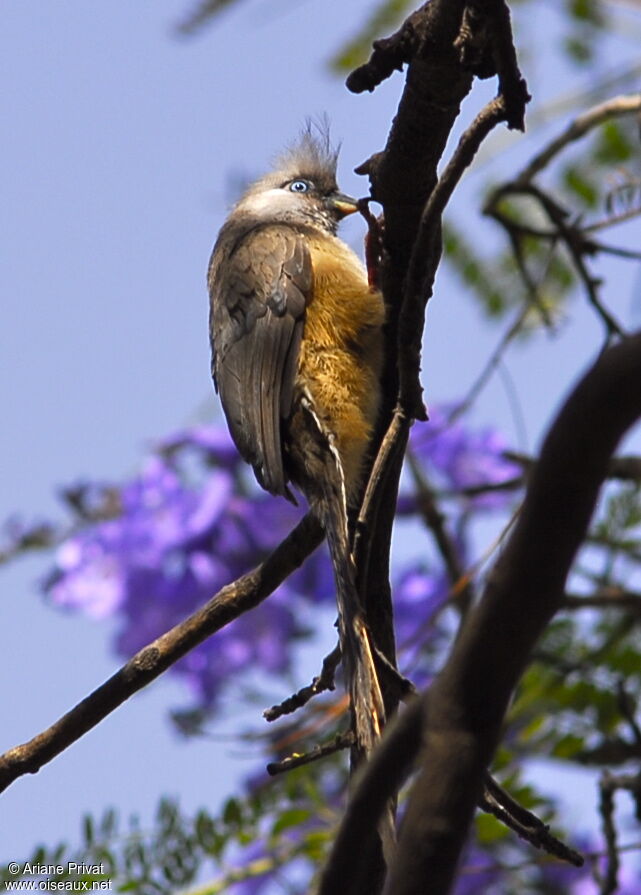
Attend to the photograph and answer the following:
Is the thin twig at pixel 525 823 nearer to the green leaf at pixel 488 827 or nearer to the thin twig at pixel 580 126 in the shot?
the green leaf at pixel 488 827

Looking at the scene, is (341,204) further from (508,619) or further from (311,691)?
(508,619)

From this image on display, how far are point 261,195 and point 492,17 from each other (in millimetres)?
2994

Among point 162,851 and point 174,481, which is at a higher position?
point 174,481

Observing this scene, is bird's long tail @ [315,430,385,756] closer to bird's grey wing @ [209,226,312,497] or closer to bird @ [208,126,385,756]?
bird @ [208,126,385,756]

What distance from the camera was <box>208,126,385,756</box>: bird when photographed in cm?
338

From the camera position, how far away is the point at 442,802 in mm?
1358

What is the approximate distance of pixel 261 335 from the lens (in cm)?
392

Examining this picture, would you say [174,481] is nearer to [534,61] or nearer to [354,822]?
[534,61]

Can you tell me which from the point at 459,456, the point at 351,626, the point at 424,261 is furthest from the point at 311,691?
the point at 459,456

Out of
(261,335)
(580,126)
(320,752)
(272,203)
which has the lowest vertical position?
(320,752)

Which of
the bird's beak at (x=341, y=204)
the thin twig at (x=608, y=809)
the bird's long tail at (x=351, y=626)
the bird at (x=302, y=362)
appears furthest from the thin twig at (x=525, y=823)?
the bird's beak at (x=341, y=204)

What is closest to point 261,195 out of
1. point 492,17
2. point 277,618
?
point 277,618

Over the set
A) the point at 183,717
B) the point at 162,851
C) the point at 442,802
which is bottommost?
the point at 442,802

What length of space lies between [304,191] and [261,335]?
1.32 metres
